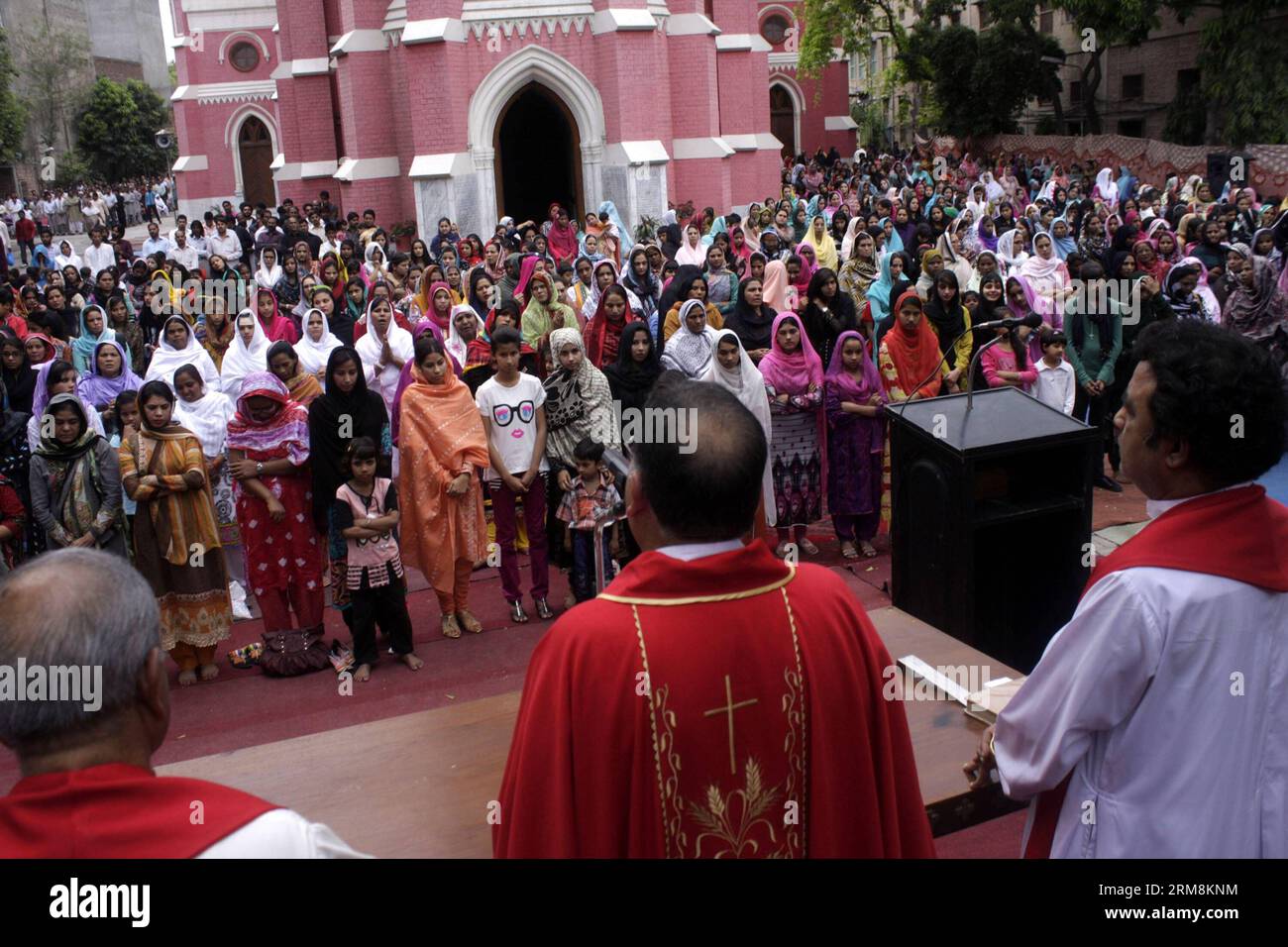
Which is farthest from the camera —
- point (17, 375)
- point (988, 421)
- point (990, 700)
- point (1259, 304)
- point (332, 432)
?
point (1259, 304)

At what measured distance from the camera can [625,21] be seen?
57.8 feet

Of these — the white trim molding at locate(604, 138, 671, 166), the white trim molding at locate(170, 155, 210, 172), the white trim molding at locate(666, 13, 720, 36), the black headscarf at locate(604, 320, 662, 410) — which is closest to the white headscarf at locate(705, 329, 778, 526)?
the black headscarf at locate(604, 320, 662, 410)

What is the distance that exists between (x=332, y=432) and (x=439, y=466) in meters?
0.60

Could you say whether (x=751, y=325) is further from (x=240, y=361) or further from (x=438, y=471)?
(x=240, y=361)

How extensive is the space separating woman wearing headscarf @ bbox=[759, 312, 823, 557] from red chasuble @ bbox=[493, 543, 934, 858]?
189 inches

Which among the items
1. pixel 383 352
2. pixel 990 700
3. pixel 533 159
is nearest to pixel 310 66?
pixel 533 159

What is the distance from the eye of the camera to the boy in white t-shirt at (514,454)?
20.3 ft

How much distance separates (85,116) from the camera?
40.2 metres

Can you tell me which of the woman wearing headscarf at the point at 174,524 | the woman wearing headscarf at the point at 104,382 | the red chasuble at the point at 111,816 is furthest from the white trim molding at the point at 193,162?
the red chasuble at the point at 111,816

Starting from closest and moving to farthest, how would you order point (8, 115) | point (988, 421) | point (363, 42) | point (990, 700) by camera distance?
point (990, 700) < point (988, 421) < point (363, 42) < point (8, 115)

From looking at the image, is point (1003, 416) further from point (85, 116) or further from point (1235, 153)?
point (85, 116)

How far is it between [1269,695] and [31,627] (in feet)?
6.91

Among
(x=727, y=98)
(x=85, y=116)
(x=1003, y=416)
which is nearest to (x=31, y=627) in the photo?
(x=1003, y=416)

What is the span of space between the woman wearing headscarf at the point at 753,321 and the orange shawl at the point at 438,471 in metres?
2.24
